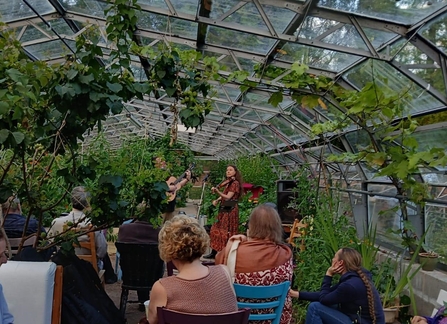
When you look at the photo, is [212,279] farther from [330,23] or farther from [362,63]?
[362,63]

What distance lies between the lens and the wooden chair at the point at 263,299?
9.23ft

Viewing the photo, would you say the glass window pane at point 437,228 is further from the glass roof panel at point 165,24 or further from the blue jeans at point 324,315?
the glass roof panel at point 165,24

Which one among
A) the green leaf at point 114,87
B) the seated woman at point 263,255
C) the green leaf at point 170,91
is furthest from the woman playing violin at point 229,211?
the green leaf at point 114,87

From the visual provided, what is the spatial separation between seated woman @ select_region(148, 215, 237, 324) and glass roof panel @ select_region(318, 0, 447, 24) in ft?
7.65

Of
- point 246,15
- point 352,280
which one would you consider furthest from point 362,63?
point 352,280

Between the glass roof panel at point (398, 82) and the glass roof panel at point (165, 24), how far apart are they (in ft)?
6.08

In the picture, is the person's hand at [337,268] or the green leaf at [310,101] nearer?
the person's hand at [337,268]

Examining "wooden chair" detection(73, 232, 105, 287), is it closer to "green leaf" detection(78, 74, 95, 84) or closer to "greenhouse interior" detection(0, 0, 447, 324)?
"greenhouse interior" detection(0, 0, 447, 324)

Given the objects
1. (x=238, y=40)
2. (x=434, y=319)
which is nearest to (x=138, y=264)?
(x=434, y=319)

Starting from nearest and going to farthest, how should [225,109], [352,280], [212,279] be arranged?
[212,279] → [352,280] → [225,109]

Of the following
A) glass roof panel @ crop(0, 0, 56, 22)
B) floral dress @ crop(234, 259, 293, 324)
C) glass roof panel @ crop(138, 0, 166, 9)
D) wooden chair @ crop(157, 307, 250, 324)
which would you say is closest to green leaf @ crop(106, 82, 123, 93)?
wooden chair @ crop(157, 307, 250, 324)

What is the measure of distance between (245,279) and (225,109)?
800 cm

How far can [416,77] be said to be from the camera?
4348 millimetres

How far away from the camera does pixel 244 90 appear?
17.5ft
